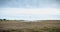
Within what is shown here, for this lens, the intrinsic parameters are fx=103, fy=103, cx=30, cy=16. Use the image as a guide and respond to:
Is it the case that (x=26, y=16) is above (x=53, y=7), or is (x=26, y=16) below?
below

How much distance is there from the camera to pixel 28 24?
1.34m

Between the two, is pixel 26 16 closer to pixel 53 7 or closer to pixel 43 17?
pixel 43 17

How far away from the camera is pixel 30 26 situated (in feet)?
4.29

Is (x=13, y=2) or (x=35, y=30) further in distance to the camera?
(x=13, y=2)

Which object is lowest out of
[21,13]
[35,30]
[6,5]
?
[35,30]

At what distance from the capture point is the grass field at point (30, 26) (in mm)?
1261

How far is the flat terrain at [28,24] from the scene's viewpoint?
50.8 inches

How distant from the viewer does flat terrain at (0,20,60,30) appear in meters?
1.29

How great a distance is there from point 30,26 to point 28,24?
0.16 ft

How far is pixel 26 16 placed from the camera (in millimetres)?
1444

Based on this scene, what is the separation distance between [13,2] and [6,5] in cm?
11

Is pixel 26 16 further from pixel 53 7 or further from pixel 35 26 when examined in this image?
pixel 53 7

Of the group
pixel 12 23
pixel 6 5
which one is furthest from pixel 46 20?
pixel 6 5

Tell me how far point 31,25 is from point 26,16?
0.18 metres
